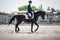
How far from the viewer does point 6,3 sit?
521 centimetres

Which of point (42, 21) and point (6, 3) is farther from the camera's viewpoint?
point (42, 21)

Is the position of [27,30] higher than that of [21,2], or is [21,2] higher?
[21,2]

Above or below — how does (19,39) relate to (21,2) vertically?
below

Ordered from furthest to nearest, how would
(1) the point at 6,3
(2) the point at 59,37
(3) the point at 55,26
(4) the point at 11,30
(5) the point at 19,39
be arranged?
(3) the point at 55,26, (4) the point at 11,30, (1) the point at 6,3, (2) the point at 59,37, (5) the point at 19,39

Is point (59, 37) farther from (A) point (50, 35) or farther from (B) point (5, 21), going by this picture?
(B) point (5, 21)

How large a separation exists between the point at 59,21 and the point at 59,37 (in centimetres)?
106

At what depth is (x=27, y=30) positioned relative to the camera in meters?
5.68

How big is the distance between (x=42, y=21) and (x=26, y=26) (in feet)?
1.41

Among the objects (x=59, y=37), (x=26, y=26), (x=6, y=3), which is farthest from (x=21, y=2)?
(x=59, y=37)

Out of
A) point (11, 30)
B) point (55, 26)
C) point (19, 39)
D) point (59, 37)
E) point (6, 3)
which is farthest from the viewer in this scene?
point (55, 26)

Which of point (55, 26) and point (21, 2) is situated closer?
point (21, 2)

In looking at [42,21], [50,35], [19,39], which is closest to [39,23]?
[42,21]

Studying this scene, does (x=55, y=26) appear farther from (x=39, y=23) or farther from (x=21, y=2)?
(x=21, y=2)

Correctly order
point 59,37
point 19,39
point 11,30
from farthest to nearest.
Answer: point 11,30 → point 59,37 → point 19,39
